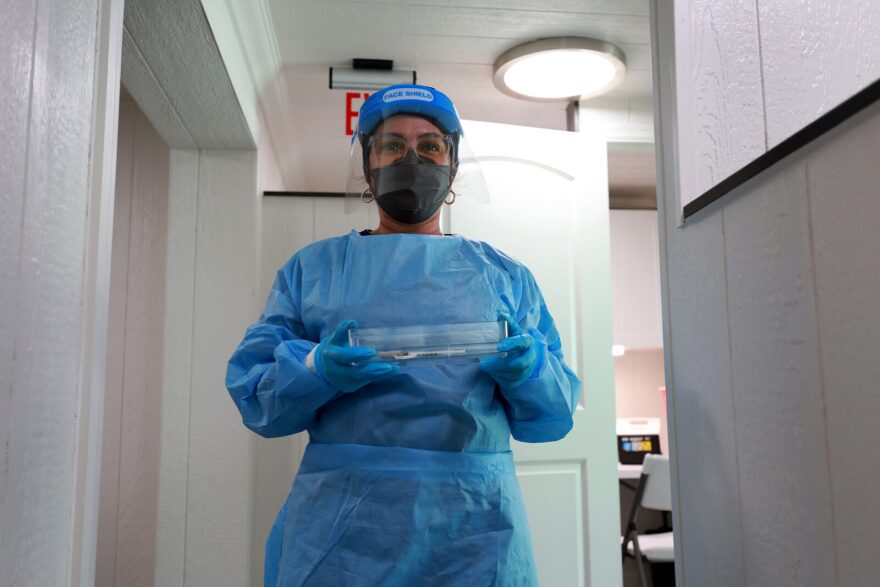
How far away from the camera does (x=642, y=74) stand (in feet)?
8.17

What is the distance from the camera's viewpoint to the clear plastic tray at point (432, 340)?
0.98m

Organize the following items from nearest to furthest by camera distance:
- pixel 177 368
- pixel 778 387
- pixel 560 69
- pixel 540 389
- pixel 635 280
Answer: pixel 778 387 < pixel 540 389 < pixel 177 368 < pixel 560 69 < pixel 635 280

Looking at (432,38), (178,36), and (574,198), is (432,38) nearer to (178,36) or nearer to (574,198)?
(574,198)

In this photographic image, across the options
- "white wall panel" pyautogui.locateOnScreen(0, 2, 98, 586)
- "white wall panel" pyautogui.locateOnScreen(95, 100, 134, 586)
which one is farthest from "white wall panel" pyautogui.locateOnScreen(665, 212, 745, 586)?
"white wall panel" pyautogui.locateOnScreen(95, 100, 134, 586)

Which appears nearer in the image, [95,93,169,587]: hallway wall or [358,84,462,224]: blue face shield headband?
[358,84,462,224]: blue face shield headband

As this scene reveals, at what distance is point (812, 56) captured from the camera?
780 mm

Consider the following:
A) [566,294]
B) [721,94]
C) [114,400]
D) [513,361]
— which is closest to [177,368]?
[114,400]

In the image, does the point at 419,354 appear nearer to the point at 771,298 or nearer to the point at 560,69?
the point at 771,298

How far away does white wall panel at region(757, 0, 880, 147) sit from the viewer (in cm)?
70

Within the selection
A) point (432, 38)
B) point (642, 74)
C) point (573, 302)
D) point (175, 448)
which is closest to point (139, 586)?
point (175, 448)

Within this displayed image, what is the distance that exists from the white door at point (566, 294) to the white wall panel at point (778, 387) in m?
1.20

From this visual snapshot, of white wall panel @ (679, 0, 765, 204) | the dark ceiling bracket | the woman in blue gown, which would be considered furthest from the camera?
the woman in blue gown

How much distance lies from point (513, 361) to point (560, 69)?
1620mm

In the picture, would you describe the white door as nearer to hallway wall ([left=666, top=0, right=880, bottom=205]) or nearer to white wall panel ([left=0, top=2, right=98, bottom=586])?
hallway wall ([left=666, top=0, right=880, bottom=205])
